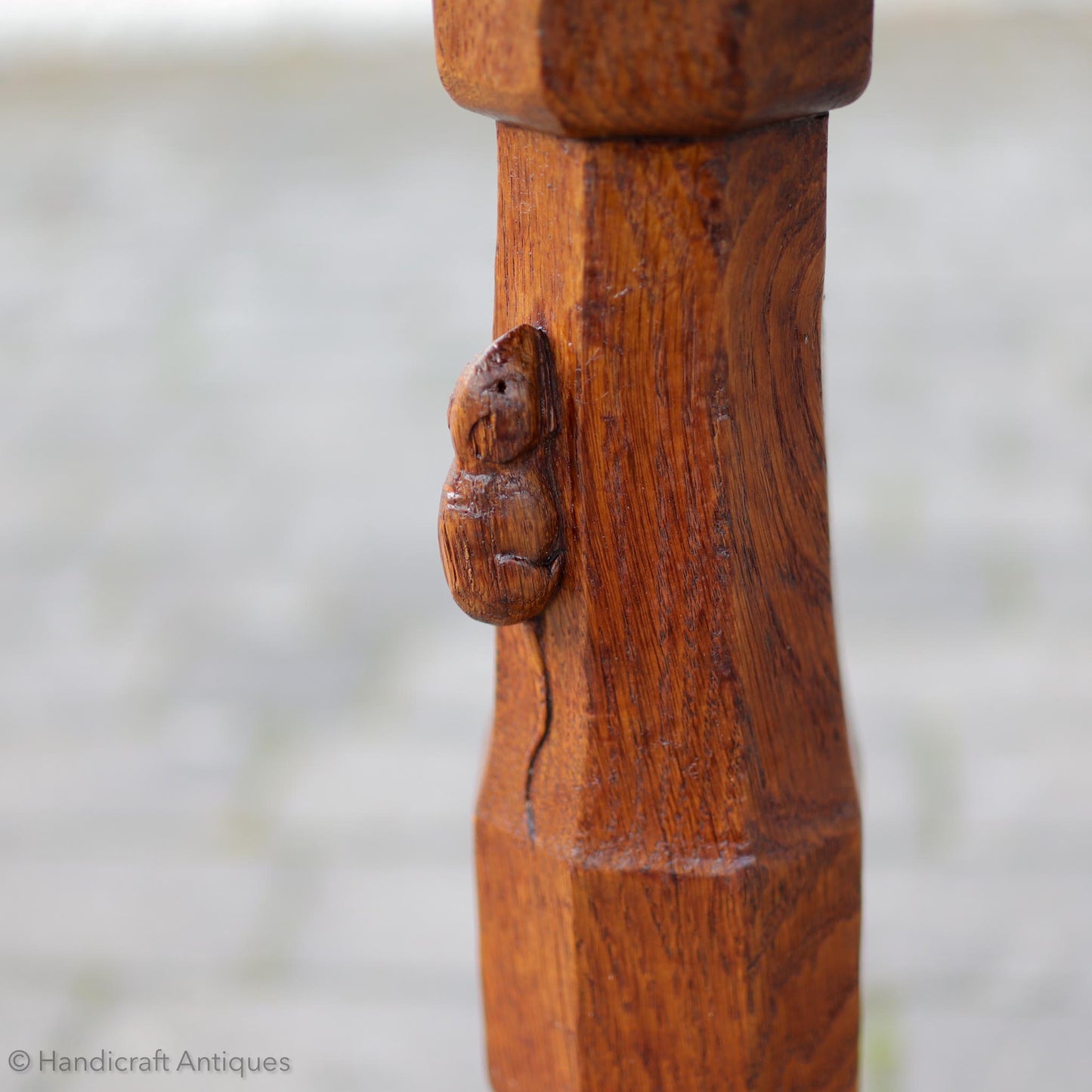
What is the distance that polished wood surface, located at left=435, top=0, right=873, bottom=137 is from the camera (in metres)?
0.48

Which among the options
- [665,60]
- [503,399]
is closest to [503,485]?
[503,399]

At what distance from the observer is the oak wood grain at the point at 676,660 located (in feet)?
1.77

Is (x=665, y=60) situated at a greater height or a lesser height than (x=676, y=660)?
greater

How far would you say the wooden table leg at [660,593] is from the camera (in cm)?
53

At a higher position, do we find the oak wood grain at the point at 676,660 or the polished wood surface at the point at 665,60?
the polished wood surface at the point at 665,60

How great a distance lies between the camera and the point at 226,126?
302 centimetres

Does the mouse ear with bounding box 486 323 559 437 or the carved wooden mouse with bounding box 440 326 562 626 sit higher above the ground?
the mouse ear with bounding box 486 323 559 437

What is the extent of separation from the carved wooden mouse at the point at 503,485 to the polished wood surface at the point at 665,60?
0.08m

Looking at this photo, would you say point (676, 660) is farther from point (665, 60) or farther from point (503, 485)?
point (665, 60)

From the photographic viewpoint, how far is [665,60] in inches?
19.2

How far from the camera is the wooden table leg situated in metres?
0.53

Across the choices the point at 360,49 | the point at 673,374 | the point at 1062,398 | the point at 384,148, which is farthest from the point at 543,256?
the point at 360,49

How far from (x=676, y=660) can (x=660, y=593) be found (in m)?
0.03

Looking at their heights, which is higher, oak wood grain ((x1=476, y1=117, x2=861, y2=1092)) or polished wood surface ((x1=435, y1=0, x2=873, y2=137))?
polished wood surface ((x1=435, y1=0, x2=873, y2=137))
